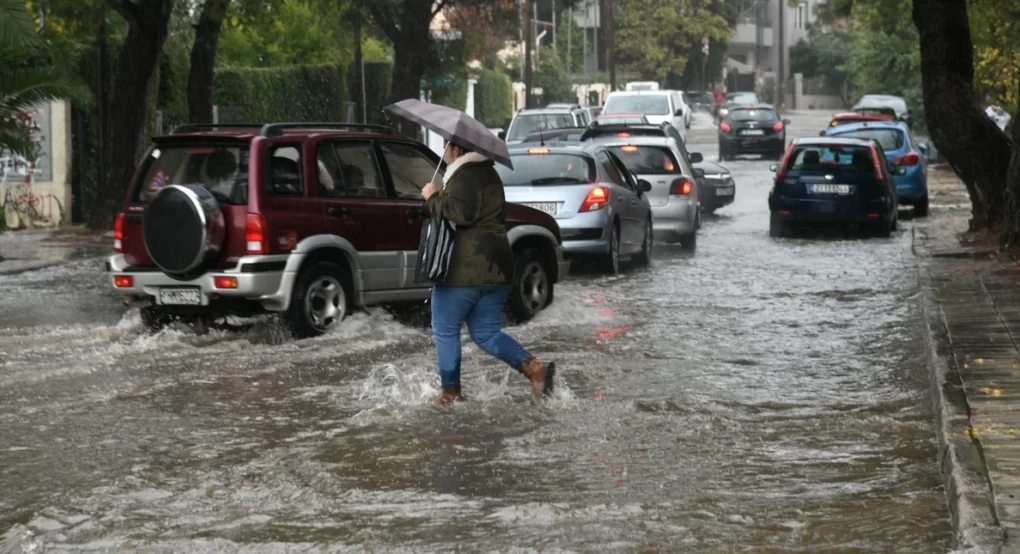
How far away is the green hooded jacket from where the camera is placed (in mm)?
8922

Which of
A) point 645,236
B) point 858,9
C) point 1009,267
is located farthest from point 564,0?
point 1009,267

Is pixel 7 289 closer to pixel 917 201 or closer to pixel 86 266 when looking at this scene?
pixel 86 266

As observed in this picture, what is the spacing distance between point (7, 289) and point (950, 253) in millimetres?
10547

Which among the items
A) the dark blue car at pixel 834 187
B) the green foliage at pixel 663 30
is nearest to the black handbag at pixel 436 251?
the dark blue car at pixel 834 187

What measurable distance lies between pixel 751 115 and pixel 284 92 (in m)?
17.7

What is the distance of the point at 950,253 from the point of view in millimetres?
18797

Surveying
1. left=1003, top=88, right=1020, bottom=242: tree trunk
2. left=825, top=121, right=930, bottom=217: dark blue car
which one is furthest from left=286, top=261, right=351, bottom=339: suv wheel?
left=825, top=121, right=930, bottom=217: dark blue car

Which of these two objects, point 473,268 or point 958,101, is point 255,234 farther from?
point 958,101

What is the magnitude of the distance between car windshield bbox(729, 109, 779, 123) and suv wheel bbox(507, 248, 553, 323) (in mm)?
34169

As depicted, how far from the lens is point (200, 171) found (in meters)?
12.0

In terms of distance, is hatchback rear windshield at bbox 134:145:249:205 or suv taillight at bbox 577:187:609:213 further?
suv taillight at bbox 577:187:609:213

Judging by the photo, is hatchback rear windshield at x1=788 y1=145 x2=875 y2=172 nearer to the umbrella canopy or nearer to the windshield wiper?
the windshield wiper

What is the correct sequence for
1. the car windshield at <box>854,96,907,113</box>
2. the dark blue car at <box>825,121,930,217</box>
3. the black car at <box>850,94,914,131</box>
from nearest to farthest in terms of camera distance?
the dark blue car at <box>825,121,930,217</box>, the black car at <box>850,94,914,131</box>, the car windshield at <box>854,96,907,113</box>

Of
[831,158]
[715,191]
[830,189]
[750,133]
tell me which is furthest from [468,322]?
[750,133]
